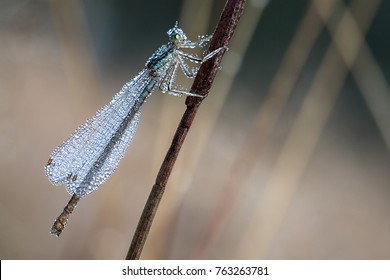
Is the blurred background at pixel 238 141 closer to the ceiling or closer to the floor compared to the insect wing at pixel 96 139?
closer to the ceiling

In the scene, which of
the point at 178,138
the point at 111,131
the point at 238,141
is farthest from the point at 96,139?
the point at 238,141

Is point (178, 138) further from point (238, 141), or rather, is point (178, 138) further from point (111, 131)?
point (238, 141)

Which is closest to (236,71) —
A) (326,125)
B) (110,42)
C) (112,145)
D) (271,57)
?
(271,57)

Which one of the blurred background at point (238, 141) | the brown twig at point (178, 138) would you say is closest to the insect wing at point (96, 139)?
the brown twig at point (178, 138)

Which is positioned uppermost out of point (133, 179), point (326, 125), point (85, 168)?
point (326, 125)

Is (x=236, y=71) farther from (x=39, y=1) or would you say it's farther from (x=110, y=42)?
(x=39, y=1)

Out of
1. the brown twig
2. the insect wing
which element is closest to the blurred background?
the insect wing

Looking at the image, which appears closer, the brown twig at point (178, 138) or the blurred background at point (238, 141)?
the brown twig at point (178, 138)

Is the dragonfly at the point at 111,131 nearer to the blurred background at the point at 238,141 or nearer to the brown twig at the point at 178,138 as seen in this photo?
the brown twig at the point at 178,138
